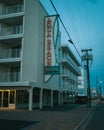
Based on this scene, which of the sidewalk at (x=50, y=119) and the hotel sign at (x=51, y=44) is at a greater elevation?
the hotel sign at (x=51, y=44)

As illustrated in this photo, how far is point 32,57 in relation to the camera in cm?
3206

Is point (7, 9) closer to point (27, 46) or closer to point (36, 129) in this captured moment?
point (27, 46)

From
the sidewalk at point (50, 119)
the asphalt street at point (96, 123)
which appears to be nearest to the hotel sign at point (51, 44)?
the sidewalk at point (50, 119)

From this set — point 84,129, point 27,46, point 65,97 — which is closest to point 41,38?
point 27,46

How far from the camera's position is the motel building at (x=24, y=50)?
3117 centimetres

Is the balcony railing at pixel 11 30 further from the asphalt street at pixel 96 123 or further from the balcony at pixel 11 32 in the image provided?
the asphalt street at pixel 96 123

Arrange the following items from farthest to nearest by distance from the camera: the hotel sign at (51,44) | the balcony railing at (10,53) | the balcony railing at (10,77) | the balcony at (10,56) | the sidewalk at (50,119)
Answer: the hotel sign at (51,44), the balcony railing at (10,53), the balcony railing at (10,77), the balcony at (10,56), the sidewalk at (50,119)

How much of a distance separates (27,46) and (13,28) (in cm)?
444

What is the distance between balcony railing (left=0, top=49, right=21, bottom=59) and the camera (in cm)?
3250

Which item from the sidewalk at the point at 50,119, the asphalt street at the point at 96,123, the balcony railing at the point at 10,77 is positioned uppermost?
the balcony railing at the point at 10,77

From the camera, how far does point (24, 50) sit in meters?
31.0

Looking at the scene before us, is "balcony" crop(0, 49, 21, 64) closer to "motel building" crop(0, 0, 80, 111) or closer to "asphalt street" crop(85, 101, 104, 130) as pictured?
"motel building" crop(0, 0, 80, 111)

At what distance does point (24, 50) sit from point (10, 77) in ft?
14.1

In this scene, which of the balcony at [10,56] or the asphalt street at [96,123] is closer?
the asphalt street at [96,123]
